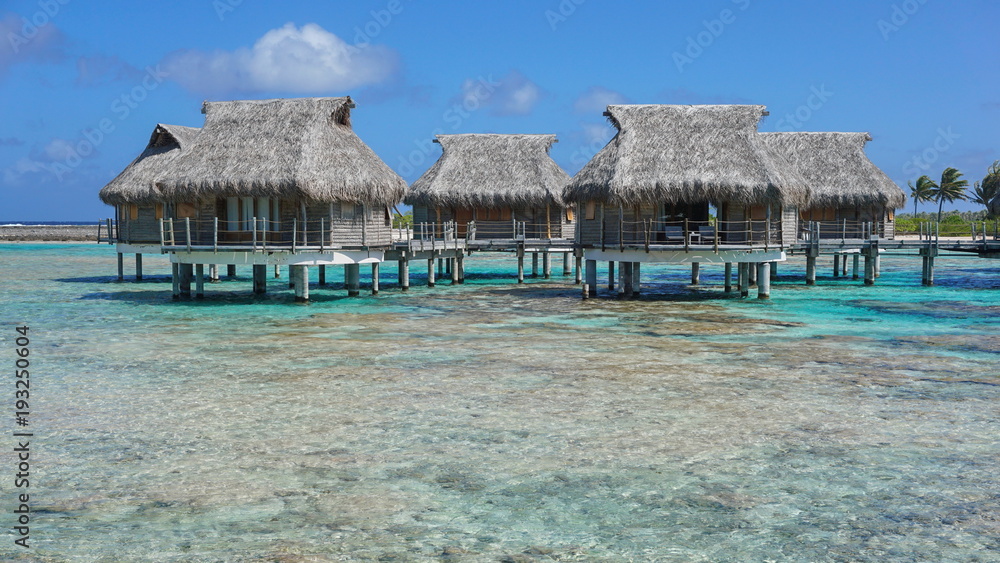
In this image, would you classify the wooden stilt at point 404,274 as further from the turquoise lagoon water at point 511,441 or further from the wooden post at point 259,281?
the turquoise lagoon water at point 511,441

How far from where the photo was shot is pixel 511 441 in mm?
11289

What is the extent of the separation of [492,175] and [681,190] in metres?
13.7

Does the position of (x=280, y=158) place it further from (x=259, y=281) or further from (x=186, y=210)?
(x=259, y=281)

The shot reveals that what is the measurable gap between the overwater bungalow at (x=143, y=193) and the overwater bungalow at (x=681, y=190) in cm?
1421

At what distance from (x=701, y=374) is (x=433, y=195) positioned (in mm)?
24290

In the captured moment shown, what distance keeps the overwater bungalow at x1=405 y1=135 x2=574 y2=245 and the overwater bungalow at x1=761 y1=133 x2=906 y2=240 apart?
8943 mm

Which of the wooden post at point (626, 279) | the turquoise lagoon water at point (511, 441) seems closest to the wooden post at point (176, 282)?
the turquoise lagoon water at point (511, 441)

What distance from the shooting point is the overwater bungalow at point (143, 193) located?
3322 cm

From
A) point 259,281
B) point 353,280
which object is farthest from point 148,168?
point 353,280

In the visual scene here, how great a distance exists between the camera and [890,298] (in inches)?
1192

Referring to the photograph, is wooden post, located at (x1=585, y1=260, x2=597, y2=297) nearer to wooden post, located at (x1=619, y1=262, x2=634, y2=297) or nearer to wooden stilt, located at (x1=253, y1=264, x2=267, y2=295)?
wooden post, located at (x1=619, y1=262, x2=634, y2=297)

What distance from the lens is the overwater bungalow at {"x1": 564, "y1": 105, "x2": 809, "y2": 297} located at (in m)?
26.7

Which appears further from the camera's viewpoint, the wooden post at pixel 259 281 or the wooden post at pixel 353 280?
the wooden post at pixel 259 281

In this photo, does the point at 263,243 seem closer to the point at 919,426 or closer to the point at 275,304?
the point at 275,304
